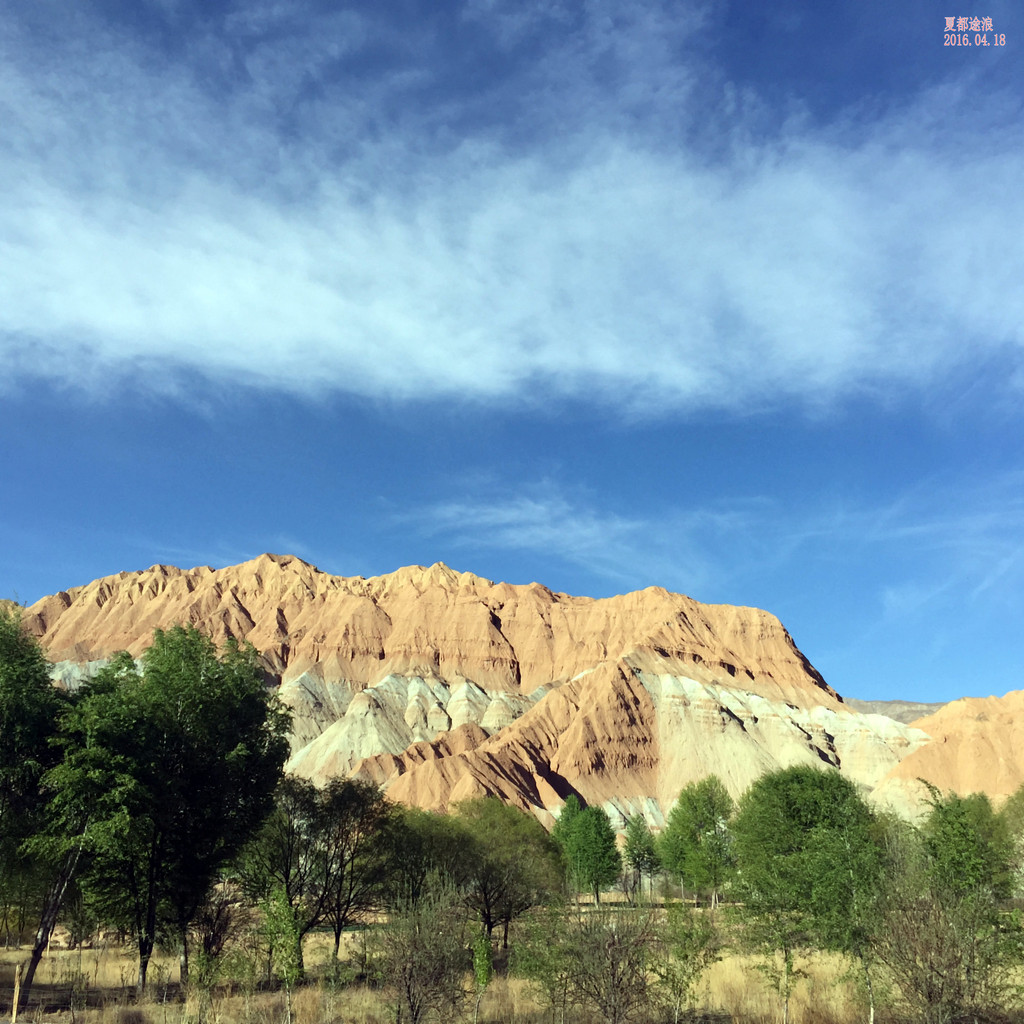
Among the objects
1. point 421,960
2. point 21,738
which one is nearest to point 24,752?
point 21,738

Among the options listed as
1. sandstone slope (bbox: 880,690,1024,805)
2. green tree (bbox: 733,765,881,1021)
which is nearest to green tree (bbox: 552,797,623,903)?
green tree (bbox: 733,765,881,1021)

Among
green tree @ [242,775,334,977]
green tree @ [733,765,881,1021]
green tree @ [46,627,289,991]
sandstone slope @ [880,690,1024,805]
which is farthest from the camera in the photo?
sandstone slope @ [880,690,1024,805]

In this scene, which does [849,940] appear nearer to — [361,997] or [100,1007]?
[361,997]

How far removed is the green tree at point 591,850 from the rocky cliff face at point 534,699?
113ft

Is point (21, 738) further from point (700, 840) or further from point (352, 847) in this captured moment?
point (700, 840)

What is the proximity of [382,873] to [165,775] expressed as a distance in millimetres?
14916

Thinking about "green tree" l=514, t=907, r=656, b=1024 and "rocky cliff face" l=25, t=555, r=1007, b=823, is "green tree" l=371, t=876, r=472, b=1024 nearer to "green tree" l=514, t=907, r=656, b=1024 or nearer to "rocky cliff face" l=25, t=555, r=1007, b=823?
"green tree" l=514, t=907, r=656, b=1024

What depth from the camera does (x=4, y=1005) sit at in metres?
22.8

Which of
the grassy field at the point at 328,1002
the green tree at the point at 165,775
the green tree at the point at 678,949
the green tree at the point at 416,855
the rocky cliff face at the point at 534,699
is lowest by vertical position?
the grassy field at the point at 328,1002

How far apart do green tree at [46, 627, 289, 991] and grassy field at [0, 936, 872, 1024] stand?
2031 mm

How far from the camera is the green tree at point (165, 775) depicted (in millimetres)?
23172

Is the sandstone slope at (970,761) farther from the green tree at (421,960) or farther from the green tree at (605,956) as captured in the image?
the green tree at (421,960)

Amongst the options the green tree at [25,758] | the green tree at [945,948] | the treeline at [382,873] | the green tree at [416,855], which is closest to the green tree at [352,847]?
the treeline at [382,873]

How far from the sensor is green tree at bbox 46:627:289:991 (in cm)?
2317
